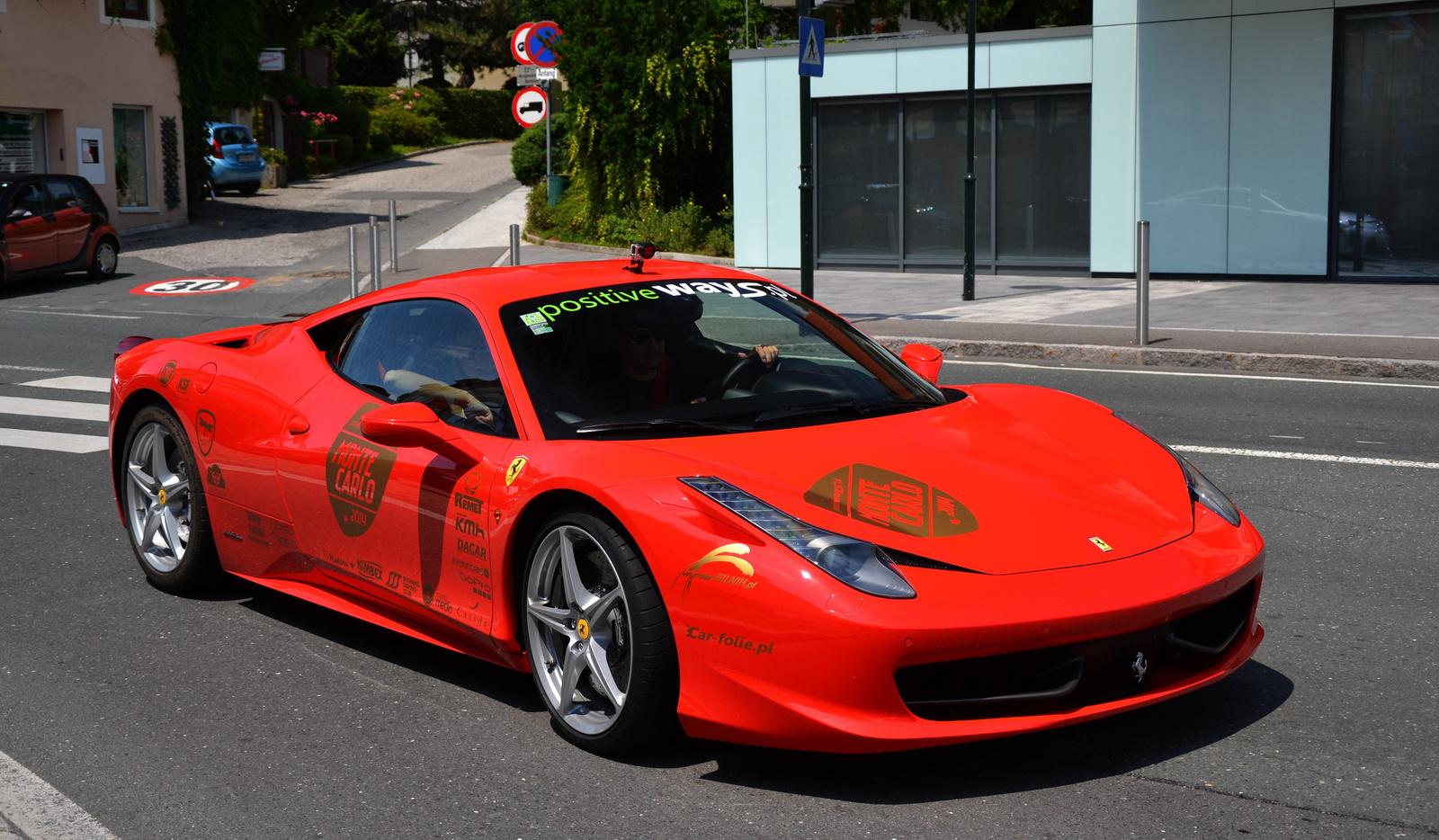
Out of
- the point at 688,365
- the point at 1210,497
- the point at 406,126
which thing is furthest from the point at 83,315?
the point at 406,126

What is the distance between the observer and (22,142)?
27250 mm

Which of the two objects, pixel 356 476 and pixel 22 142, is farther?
pixel 22 142

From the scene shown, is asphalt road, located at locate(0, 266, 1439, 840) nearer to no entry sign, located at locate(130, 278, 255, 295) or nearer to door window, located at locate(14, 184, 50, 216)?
no entry sign, located at locate(130, 278, 255, 295)

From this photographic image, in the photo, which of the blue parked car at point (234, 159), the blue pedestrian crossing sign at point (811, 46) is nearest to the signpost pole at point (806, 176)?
the blue pedestrian crossing sign at point (811, 46)

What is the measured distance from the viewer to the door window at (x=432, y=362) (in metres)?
4.43

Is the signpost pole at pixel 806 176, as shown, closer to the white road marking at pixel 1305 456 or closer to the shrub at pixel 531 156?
the white road marking at pixel 1305 456

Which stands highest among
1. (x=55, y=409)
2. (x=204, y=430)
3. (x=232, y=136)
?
(x=232, y=136)

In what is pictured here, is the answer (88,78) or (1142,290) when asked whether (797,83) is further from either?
(88,78)

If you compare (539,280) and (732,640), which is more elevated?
(539,280)

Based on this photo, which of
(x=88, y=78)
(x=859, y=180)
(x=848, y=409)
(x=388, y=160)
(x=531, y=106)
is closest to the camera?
(x=848, y=409)

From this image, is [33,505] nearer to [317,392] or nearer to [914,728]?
[317,392]

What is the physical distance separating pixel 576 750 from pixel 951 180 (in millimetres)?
18134

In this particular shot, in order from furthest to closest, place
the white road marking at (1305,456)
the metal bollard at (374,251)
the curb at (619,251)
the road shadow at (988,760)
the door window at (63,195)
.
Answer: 1. the curb at (619,251)
2. the door window at (63,195)
3. the metal bollard at (374,251)
4. the white road marking at (1305,456)
5. the road shadow at (988,760)

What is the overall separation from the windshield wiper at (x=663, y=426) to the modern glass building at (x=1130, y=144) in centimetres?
1624
